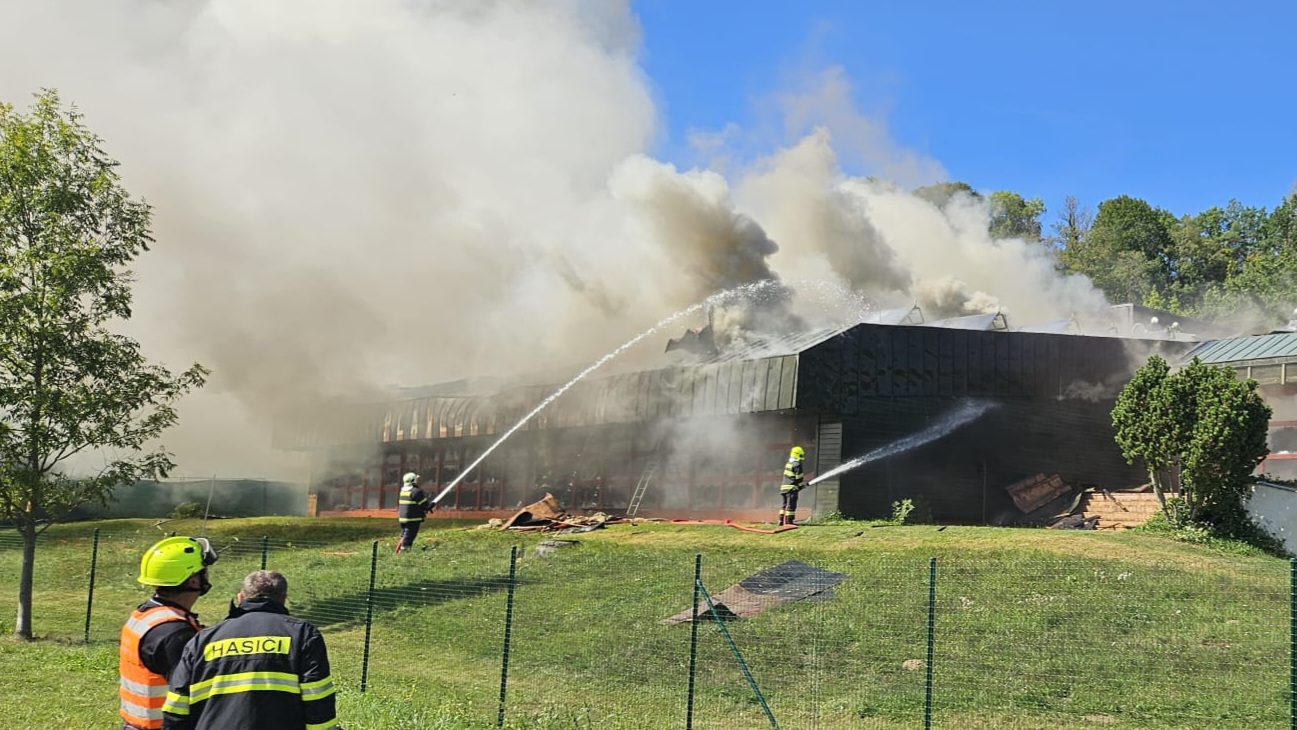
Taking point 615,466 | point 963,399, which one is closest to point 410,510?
point 615,466

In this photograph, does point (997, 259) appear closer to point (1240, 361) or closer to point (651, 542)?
point (1240, 361)

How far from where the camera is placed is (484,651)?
14.9m

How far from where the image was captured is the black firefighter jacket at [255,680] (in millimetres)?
5070

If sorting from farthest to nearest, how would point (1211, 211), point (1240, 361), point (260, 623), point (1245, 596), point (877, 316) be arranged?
point (1211, 211) < point (877, 316) < point (1240, 361) < point (1245, 596) < point (260, 623)

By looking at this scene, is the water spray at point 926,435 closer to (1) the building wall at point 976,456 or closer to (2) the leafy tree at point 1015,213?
(1) the building wall at point 976,456

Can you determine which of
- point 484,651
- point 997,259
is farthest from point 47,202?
point 997,259

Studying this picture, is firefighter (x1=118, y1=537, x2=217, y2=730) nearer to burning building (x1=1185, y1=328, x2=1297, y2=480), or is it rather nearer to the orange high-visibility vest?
the orange high-visibility vest

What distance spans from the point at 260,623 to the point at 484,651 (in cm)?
1001

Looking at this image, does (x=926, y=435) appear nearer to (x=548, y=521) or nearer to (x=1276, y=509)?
(x=1276, y=509)

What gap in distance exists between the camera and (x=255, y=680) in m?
5.07

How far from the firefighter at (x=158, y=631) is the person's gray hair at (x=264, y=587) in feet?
2.00

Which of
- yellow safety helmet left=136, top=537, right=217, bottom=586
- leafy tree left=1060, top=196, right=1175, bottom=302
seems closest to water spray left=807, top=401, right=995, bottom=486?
yellow safety helmet left=136, top=537, right=217, bottom=586

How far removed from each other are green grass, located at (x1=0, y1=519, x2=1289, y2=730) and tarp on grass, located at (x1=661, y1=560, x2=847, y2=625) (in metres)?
0.23

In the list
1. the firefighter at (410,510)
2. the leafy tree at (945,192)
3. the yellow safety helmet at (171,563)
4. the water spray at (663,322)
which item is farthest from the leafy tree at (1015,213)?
the yellow safety helmet at (171,563)
